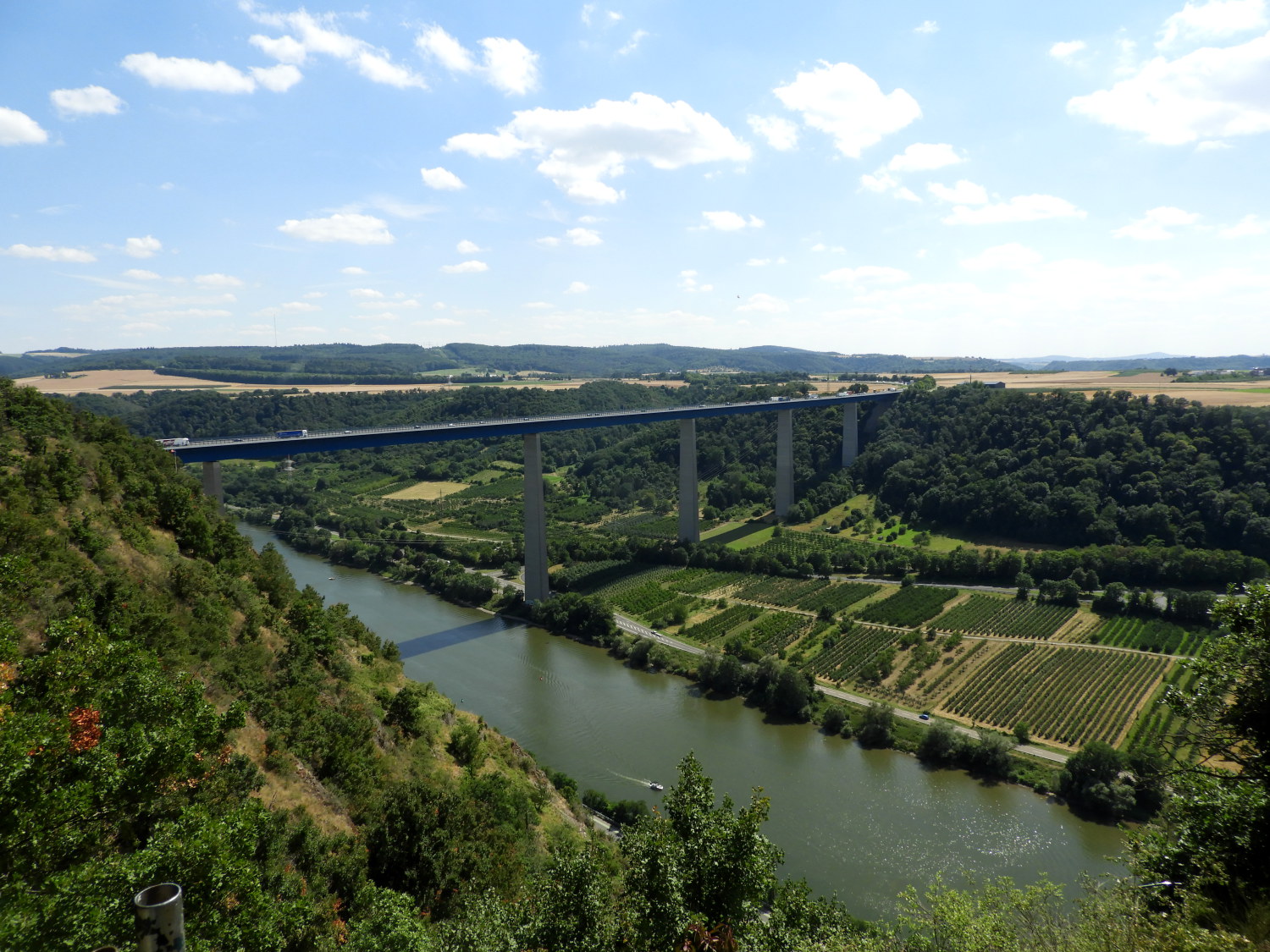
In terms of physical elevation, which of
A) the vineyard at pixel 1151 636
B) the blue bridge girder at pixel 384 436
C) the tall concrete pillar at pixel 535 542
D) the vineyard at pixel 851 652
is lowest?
the vineyard at pixel 851 652

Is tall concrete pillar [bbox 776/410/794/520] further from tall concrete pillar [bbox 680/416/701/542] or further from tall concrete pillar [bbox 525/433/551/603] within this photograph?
tall concrete pillar [bbox 525/433/551/603]

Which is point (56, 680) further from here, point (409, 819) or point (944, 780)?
point (944, 780)

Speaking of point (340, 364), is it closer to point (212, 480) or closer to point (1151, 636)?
point (212, 480)

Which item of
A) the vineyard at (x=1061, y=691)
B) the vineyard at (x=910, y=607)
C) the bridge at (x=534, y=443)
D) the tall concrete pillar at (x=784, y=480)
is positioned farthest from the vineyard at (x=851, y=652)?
the tall concrete pillar at (x=784, y=480)

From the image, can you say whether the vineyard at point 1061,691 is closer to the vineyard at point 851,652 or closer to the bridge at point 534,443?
the vineyard at point 851,652

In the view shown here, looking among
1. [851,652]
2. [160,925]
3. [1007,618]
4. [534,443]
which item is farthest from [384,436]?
[160,925]

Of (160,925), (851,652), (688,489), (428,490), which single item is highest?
(160,925)
